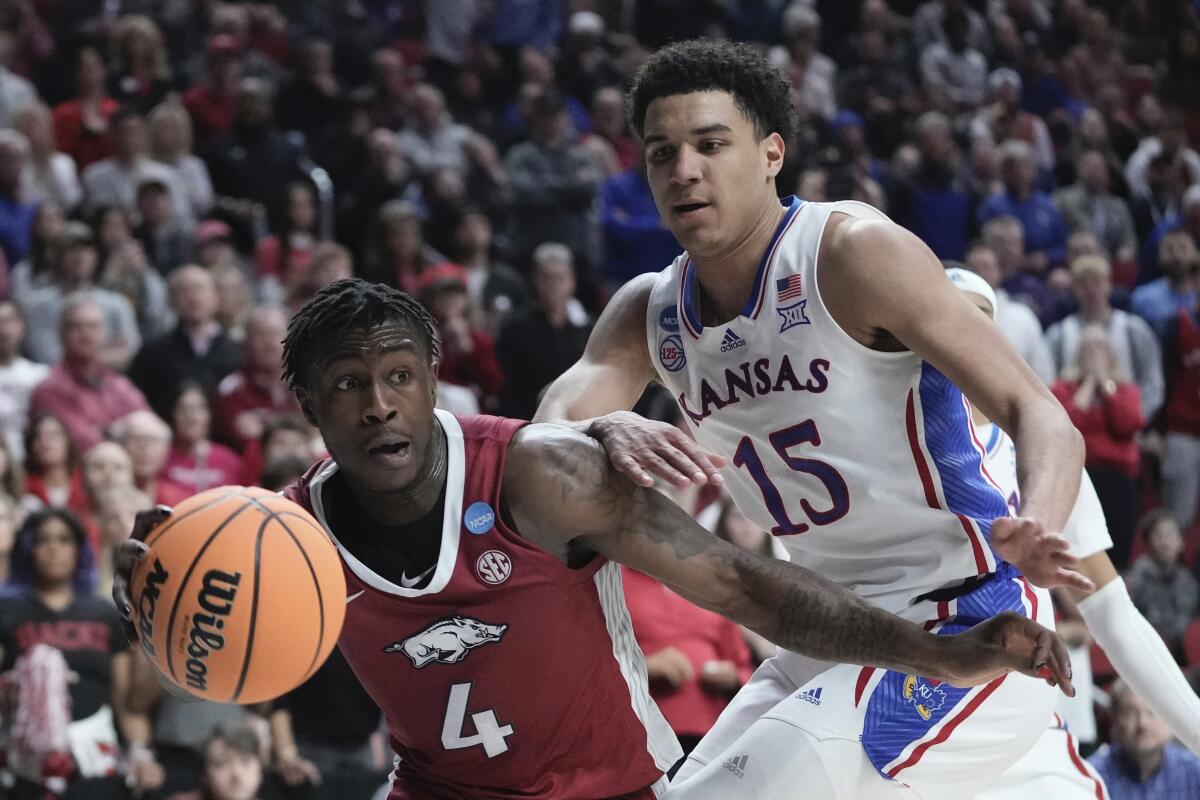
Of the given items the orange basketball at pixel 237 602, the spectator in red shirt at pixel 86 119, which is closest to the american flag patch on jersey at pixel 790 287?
the orange basketball at pixel 237 602

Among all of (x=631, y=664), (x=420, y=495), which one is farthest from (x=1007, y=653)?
(x=420, y=495)

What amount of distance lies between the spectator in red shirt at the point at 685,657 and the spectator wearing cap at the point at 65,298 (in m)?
3.16

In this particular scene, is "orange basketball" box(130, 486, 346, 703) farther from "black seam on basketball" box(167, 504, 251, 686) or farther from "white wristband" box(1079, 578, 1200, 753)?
"white wristband" box(1079, 578, 1200, 753)

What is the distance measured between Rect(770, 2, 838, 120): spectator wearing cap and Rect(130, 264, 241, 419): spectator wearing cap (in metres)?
6.30

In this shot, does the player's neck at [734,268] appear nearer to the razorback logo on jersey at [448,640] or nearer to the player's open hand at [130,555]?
the razorback logo on jersey at [448,640]

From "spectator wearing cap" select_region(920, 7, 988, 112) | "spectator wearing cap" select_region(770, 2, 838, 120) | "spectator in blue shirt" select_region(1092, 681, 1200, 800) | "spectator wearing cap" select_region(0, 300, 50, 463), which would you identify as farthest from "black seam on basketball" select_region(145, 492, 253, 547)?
"spectator wearing cap" select_region(920, 7, 988, 112)

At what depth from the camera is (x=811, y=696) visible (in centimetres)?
366

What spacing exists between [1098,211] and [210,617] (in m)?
10.4

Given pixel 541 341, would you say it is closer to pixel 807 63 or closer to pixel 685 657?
pixel 685 657

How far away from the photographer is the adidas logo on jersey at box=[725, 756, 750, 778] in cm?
354

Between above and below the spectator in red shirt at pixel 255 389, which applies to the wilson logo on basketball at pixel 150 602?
above

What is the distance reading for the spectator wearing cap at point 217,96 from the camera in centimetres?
1038

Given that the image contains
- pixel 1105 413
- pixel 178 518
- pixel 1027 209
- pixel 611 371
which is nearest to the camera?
pixel 178 518

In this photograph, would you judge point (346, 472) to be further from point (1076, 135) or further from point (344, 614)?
point (1076, 135)
